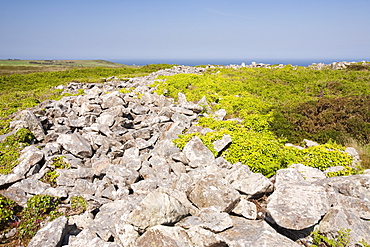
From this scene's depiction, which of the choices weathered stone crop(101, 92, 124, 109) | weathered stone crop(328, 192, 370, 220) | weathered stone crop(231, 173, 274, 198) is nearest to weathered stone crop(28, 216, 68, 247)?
weathered stone crop(231, 173, 274, 198)

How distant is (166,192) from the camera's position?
6262 mm

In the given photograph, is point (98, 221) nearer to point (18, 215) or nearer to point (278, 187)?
point (18, 215)

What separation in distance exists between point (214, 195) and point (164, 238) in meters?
2.10

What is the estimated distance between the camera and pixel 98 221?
6340 millimetres

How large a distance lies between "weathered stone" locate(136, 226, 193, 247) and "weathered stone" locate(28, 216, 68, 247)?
2.01 metres

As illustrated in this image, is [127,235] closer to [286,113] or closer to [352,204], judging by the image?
[352,204]

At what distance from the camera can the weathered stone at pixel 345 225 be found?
5359 mm

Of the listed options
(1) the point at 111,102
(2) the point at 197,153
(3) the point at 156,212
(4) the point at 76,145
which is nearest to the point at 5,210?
(4) the point at 76,145

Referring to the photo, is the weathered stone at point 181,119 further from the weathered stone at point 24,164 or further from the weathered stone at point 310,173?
the weathered stone at point 24,164

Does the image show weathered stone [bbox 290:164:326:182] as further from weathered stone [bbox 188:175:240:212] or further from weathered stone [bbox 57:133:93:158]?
weathered stone [bbox 57:133:93:158]

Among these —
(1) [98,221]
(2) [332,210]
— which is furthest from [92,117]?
(2) [332,210]

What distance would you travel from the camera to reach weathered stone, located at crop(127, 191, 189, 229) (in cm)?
531

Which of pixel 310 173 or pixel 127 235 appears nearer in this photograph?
pixel 127 235

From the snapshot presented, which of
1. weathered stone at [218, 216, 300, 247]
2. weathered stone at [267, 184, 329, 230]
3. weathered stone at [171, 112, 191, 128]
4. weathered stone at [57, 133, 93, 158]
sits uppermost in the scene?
weathered stone at [171, 112, 191, 128]
